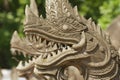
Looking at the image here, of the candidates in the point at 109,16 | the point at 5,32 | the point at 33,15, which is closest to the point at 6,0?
the point at 5,32

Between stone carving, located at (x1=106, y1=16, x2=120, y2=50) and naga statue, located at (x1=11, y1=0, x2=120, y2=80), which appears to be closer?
naga statue, located at (x1=11, y1=0, x2=120, y2=80)

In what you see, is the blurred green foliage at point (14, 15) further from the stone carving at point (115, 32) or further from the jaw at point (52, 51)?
the jaw at point (52, 51)

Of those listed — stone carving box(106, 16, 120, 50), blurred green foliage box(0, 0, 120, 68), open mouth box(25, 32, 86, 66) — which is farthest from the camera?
blurred green foliage box(0, 0, 120, 68)

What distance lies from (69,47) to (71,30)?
0.11 meters

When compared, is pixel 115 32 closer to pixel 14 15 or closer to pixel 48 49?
pixel 48 49

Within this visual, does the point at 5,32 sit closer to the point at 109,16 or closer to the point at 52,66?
the point at 109,16

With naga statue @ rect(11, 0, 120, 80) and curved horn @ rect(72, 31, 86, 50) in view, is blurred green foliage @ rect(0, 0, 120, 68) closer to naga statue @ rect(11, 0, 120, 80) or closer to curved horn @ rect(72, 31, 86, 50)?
naga statue @ rect(11, 0, 120, 80)

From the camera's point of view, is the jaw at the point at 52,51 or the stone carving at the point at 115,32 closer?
the jaw at the point at 52,51

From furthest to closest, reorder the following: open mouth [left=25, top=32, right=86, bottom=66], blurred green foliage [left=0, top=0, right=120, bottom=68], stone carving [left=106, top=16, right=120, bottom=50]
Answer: blurred green foliage [left=0, top=0, right=120, bottom=68] → stone carving [left=106, top=16, right=120, bottom=50] → open mouth [left=25, top=32, right=86, bottom=66]

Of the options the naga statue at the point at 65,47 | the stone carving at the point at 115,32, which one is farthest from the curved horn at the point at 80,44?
the stone carving at the point at 115,32

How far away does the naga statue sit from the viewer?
324cm

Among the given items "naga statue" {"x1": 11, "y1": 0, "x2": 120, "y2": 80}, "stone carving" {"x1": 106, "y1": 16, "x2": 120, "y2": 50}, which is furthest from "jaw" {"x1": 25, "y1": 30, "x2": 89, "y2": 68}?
"stone carving" {"x1": 106, "y1": 16, "x2": 120, "y2": 50}

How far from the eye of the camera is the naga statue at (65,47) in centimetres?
324

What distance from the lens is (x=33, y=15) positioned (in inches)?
133
